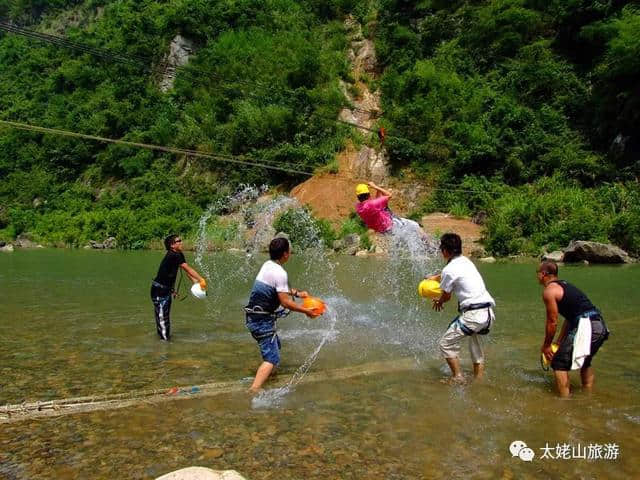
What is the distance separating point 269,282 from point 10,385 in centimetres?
337

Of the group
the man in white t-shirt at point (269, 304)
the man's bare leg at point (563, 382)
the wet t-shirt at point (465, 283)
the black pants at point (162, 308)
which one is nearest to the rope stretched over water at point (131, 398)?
the man in white t-shirt at point (269, 304)

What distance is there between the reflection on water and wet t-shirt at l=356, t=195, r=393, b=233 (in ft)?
6.48

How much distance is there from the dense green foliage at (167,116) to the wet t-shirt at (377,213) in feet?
92.3

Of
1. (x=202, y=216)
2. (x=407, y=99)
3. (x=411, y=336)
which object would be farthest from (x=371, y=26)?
(x=411, y=336)

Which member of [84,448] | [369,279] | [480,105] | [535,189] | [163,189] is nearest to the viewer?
[84,448]

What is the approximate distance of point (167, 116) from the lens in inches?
1959

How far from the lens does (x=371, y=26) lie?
47.0 metres

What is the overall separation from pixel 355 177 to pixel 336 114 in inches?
247

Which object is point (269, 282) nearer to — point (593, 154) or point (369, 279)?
point (369, 279)

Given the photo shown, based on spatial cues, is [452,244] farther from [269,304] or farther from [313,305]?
[269,304]

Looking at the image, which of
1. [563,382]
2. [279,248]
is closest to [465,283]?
[563,382]

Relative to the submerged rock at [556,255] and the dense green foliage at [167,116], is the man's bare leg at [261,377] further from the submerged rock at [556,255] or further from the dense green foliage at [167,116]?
the dense green foliage at [167,116]

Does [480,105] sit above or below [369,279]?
above

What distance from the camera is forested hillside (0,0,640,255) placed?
1213 inches
